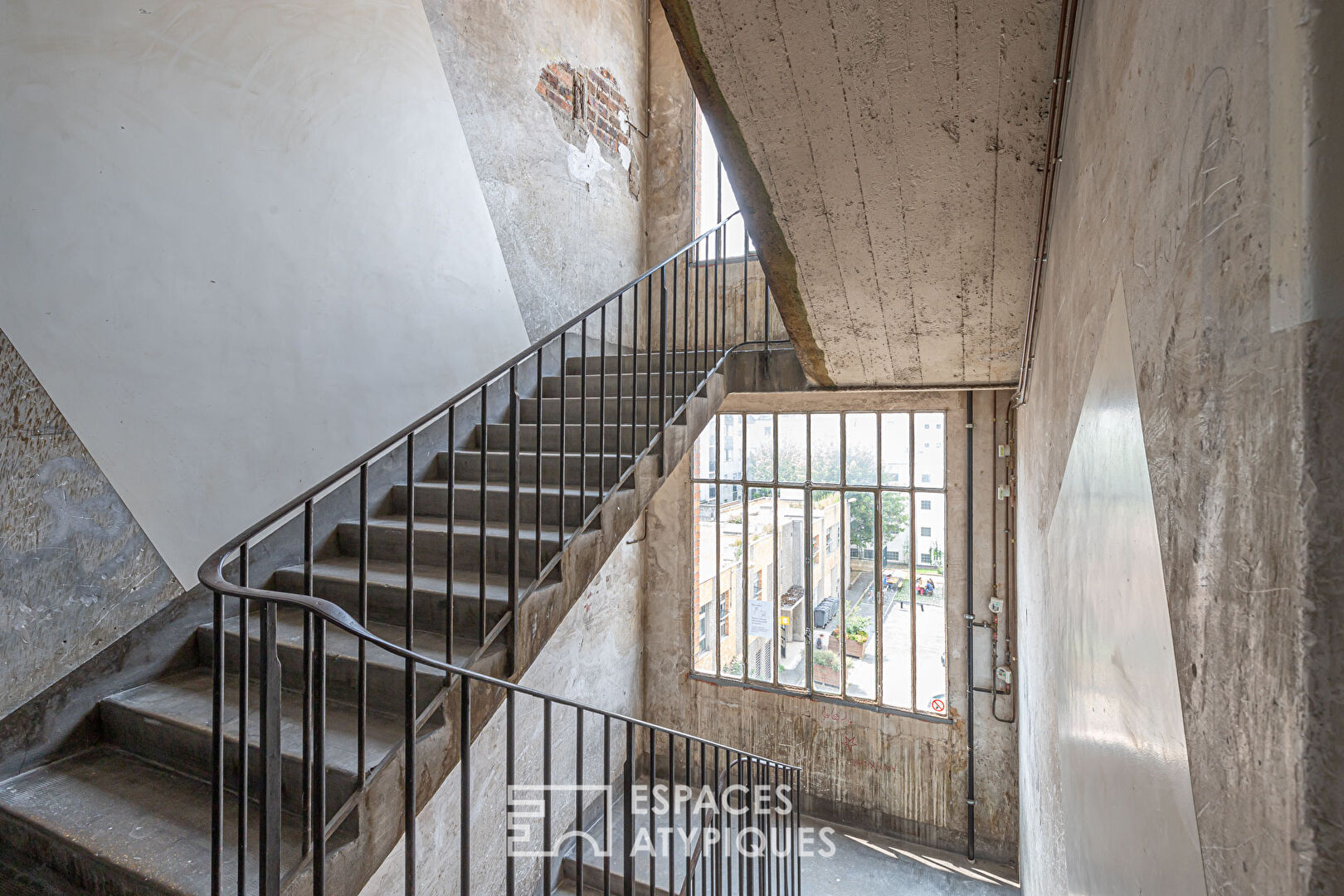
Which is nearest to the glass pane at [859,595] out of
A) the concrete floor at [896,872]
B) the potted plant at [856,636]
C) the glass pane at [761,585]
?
the potted plant at [856,636]

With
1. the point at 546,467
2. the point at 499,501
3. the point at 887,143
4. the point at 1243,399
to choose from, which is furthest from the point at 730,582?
the point at 1243,399

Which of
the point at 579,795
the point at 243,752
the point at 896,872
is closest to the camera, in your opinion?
the point at 579,795

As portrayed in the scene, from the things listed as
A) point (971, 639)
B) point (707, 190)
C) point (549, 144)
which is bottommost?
point (971, 639)

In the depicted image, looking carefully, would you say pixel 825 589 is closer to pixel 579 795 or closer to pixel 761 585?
pixel 761 585

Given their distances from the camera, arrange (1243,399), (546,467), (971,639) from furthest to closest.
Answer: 1. (971,639)
2. (546,467)
3. (1243,399)

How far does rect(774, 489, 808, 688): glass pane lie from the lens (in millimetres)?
5016

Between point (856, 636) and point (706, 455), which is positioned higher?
point (706, 455)

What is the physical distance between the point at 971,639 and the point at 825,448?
5.55ft

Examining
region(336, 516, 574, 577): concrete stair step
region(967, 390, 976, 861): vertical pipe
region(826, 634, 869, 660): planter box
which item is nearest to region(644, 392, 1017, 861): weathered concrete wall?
region(967, 390, 976, 861): vertical pipe

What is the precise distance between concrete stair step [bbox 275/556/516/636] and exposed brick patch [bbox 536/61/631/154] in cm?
336

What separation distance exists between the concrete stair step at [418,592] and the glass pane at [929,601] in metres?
3.32

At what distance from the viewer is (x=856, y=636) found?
482cm

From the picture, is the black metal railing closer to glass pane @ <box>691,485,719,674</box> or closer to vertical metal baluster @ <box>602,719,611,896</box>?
vertical metal baluster @ <box>602,719,611,896</box>

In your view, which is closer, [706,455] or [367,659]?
[367,659]
